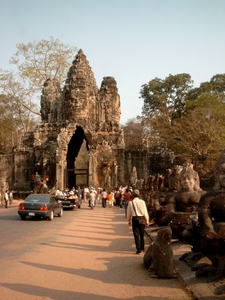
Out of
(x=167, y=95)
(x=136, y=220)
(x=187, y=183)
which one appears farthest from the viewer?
(x=167, y=95)

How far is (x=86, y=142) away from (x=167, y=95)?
1745cm

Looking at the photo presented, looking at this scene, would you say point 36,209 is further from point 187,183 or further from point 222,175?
point 222,175

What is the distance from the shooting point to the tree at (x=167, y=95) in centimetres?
5700

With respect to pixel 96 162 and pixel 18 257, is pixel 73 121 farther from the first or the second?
pixel 18 257

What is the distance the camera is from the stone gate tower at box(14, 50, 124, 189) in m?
42.0

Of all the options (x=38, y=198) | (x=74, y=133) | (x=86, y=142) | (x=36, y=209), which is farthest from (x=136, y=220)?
(x=86, y=142)

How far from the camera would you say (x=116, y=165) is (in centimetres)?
4241

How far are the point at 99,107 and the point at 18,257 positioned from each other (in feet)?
125

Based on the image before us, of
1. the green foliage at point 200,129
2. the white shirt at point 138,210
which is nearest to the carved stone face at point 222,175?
the white shirt at point 138,210

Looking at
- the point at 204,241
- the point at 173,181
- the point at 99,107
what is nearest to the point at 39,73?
the point at 99,107

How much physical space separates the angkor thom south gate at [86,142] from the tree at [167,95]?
36.1ft

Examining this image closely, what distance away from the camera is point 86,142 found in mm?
45594

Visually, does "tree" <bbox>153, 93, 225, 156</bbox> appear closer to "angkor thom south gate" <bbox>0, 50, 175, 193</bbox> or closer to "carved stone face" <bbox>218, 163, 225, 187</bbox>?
"angkor thom south gate" <bbox>0, 50, 175, 193</bbox>

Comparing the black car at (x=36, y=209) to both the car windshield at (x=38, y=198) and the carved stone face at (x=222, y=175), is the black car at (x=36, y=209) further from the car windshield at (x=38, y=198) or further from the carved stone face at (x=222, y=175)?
the carved stone face at (x=222, y=175)
